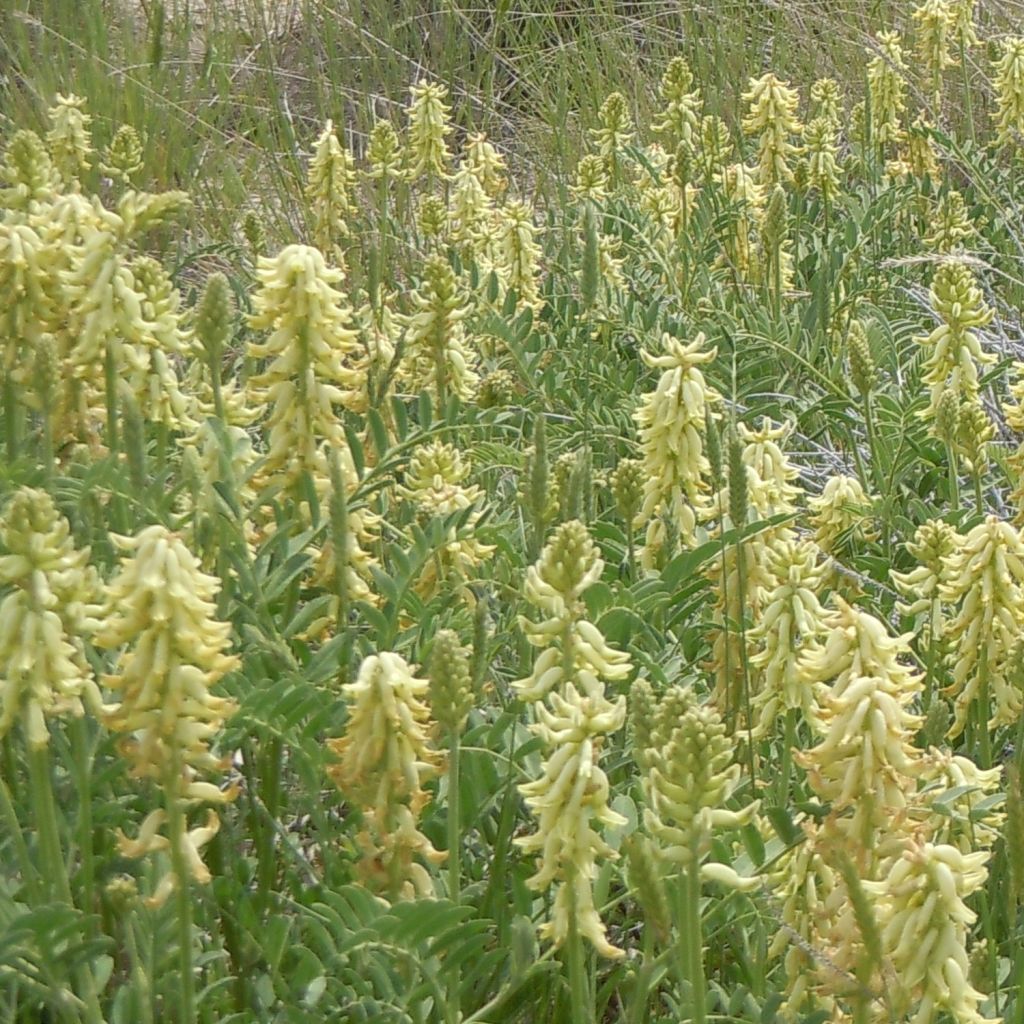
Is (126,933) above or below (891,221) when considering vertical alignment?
below

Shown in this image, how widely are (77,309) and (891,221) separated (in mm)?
2430

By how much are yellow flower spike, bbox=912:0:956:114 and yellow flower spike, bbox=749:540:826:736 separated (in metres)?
2.57

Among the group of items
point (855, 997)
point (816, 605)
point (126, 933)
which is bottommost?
point (126, 933)

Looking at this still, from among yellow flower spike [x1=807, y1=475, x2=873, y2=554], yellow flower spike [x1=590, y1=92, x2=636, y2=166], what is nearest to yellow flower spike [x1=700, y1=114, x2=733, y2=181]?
yellow flower spike [x1=590, y1=92, x2=636, y2=166]

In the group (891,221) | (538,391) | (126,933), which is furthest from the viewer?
(891,221)

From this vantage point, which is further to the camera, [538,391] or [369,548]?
[538,391]

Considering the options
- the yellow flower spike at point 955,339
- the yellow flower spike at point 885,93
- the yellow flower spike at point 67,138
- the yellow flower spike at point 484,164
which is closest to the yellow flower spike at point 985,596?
the yellow flower spike at point 955,339

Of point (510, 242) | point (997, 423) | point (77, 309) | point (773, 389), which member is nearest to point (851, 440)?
point (997, 423)

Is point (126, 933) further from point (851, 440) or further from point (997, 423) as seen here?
point (997, 423)

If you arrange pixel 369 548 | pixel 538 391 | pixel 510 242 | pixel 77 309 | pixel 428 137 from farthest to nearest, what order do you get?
pixel 428 137, pixel 510 242, pixel 538 391, pixel 369 548, pixel 77 309

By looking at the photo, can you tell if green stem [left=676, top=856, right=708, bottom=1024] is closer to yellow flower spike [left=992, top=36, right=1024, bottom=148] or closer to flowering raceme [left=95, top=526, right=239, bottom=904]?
flowering raceme [left=95, top=526, right=239, bottom=904]

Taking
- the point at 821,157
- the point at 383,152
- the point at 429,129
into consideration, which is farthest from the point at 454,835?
the point at 821,157

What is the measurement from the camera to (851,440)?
2535mm

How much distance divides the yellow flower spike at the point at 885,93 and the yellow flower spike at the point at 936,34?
68 millimetres
